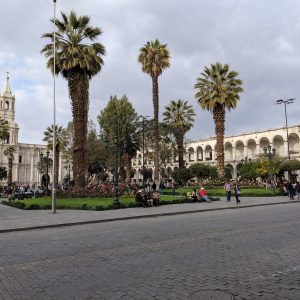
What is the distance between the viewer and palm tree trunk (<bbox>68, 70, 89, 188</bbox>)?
27984 mm

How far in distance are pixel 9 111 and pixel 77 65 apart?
297ft

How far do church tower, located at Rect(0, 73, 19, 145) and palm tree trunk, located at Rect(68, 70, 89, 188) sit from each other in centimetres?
8725

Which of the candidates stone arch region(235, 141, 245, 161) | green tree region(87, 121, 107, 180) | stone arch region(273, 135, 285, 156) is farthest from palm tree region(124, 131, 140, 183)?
stone arch region(235, 141, 245, 161)

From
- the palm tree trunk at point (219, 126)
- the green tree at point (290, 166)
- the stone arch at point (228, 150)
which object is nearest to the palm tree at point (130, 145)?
the palm tree trunk at point (219, 126)

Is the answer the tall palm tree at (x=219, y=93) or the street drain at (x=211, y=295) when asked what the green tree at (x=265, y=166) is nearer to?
the tall palm tree at (x=219, y=93)

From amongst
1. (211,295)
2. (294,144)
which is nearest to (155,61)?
(211,295)

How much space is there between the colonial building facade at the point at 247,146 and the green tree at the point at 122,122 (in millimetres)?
8658

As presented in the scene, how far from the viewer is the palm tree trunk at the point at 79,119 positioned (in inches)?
1102

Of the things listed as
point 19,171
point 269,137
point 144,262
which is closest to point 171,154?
point 269,137

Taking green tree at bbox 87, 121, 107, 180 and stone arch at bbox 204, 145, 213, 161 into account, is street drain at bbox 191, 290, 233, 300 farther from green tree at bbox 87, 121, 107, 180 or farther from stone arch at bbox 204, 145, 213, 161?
stone arch at bbox 204, 145, 213, 161

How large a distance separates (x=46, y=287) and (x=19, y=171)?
114 m

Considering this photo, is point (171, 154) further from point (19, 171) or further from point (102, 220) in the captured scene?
point (19, 171)

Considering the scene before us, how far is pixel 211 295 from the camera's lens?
4980mm

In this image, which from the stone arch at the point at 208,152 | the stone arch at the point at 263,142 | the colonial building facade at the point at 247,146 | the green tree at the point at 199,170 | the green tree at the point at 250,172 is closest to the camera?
the green tree at the point at 250,172
